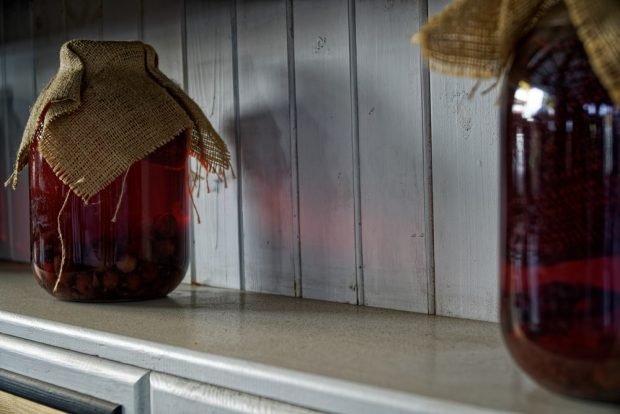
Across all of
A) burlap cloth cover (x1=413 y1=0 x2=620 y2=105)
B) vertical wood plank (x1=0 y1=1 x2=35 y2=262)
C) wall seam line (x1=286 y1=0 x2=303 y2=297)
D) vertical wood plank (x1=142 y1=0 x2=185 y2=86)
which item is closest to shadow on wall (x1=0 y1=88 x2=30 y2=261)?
vertical wood plank (x1=0 y1=1 x2=35 y2=262)

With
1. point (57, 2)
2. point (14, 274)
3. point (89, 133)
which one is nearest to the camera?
point (89, 133)

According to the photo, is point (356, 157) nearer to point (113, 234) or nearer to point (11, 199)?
point (113, 234)

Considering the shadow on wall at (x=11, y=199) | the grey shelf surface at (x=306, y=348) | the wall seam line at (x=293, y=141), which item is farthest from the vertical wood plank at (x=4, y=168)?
the wall seam line at (x=293, y=141)

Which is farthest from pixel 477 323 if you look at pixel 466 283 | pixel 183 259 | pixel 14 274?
pixel 14 274

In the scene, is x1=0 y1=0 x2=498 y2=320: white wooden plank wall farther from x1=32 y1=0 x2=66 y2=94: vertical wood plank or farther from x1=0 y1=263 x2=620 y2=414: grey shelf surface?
x1=32 y1=0 x2=66 y2=94: vertical wood plank

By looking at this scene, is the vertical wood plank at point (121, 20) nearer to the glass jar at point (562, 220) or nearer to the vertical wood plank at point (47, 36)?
the vertical wood plank at point (47, 36)

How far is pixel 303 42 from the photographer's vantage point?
939mm

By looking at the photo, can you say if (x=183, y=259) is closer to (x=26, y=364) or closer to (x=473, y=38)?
(x=26, y=364)

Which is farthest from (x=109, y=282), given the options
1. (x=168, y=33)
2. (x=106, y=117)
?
(x=168, y=33)

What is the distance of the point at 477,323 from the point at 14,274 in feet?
2.47

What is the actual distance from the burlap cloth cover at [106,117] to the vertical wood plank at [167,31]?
0.50 ft

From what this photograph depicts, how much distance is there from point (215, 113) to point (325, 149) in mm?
212

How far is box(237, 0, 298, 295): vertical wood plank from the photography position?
0.97 metres

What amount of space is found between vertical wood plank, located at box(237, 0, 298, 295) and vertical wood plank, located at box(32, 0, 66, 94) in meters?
0.44
